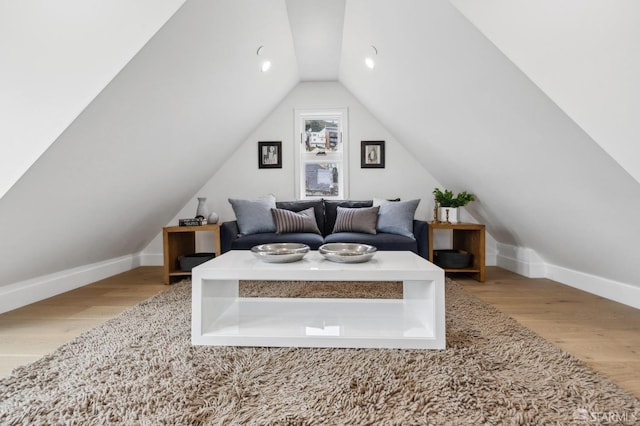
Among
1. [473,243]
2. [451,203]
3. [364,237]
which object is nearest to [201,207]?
[364,237]

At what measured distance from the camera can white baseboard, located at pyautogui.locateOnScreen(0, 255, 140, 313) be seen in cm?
240

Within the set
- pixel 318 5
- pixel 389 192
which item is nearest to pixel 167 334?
pixel 318 5

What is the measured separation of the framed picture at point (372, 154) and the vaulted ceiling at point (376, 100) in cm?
58

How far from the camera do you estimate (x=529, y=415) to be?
1.14 meters

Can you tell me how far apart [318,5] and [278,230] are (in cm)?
195

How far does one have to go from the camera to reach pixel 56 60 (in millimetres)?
1705

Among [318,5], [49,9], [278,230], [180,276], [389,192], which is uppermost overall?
[318,5]

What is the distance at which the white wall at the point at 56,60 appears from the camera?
1.64 meters

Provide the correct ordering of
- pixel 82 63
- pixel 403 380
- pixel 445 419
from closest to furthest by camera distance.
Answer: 1. pixel 445 419
2. pixel 403 380
3. pixel 82 63

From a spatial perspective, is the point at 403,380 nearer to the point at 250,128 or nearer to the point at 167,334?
the point at 167,334

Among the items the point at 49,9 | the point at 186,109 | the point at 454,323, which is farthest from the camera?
the point at 186,109

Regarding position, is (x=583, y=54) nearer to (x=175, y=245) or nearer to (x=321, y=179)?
(x=321, y=179)

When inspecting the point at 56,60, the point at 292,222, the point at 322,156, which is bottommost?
the point at 292,222

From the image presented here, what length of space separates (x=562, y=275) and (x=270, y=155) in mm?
3290
